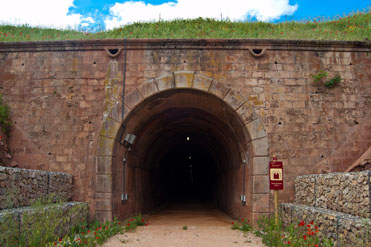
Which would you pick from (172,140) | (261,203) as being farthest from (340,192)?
(172,140)

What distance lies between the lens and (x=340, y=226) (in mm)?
5203

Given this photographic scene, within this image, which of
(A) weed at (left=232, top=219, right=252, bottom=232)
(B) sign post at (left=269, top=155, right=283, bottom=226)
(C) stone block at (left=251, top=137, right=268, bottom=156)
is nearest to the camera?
(B) sign post at (left=269, top=155, right=283, bottom=226)

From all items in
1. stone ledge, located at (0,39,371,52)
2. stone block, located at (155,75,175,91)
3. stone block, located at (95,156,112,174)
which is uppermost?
stone ledge, located at (0,39,371,52)

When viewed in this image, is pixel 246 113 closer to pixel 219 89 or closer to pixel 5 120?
pixel 219 89

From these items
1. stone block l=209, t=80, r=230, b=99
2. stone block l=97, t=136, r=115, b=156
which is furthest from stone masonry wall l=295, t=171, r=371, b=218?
stone block l=97, t=136, r=115, b=156

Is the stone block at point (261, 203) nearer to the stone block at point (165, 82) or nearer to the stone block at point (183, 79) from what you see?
the stone block at point (183, 79)

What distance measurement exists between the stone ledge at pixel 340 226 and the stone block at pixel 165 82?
474 centimetres

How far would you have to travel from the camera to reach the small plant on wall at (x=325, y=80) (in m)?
9.32

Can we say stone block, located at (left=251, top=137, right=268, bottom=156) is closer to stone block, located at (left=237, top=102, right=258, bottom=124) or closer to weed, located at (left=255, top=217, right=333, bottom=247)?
stone block, located at (left=237, top=102, right=258, bottom=124)

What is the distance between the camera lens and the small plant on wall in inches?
367

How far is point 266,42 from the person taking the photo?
375 inches

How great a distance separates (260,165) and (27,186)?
577 cm

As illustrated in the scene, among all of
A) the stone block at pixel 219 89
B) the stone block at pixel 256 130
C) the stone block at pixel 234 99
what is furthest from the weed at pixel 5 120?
the stone block at pixel 256 130

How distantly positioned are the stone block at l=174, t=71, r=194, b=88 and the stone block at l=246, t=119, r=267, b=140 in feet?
6.67
